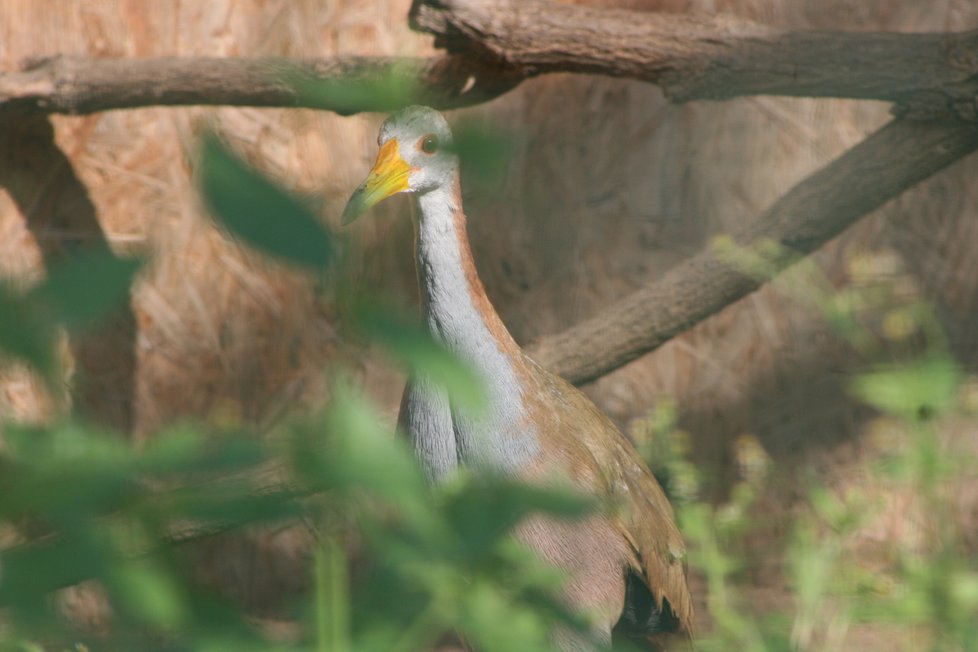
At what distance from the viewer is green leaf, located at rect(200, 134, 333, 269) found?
0.54 metres

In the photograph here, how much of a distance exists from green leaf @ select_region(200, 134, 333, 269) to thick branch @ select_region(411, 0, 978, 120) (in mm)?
3187

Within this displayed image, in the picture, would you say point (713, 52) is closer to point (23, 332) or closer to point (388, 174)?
point (388, 174)

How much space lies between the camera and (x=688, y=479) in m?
1.95

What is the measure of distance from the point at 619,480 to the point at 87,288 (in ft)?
9.88

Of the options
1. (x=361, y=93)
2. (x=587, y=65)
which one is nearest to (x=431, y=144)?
(x=361, y=93)

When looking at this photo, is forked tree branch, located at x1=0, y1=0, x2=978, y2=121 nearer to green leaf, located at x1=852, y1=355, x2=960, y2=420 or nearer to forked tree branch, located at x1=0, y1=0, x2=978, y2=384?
forked tree branch, located at x1=0, y1=0, x2=978, y2=384

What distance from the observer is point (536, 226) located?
4742mm

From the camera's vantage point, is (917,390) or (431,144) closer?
(431,144)

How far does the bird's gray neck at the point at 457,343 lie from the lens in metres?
A: 3.15

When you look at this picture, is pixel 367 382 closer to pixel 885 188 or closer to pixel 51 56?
pixel 51 56

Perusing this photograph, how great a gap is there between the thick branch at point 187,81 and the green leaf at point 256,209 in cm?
325

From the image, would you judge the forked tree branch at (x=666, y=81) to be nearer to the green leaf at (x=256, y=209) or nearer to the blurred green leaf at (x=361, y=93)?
the blurred green leaf at (x=361, y=93)

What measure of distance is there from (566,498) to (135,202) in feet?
14.1

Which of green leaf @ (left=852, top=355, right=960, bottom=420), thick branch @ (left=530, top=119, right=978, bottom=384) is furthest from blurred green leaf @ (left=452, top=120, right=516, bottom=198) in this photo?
thick branch @ (left=530, top=119, right=978, bottom=384)
